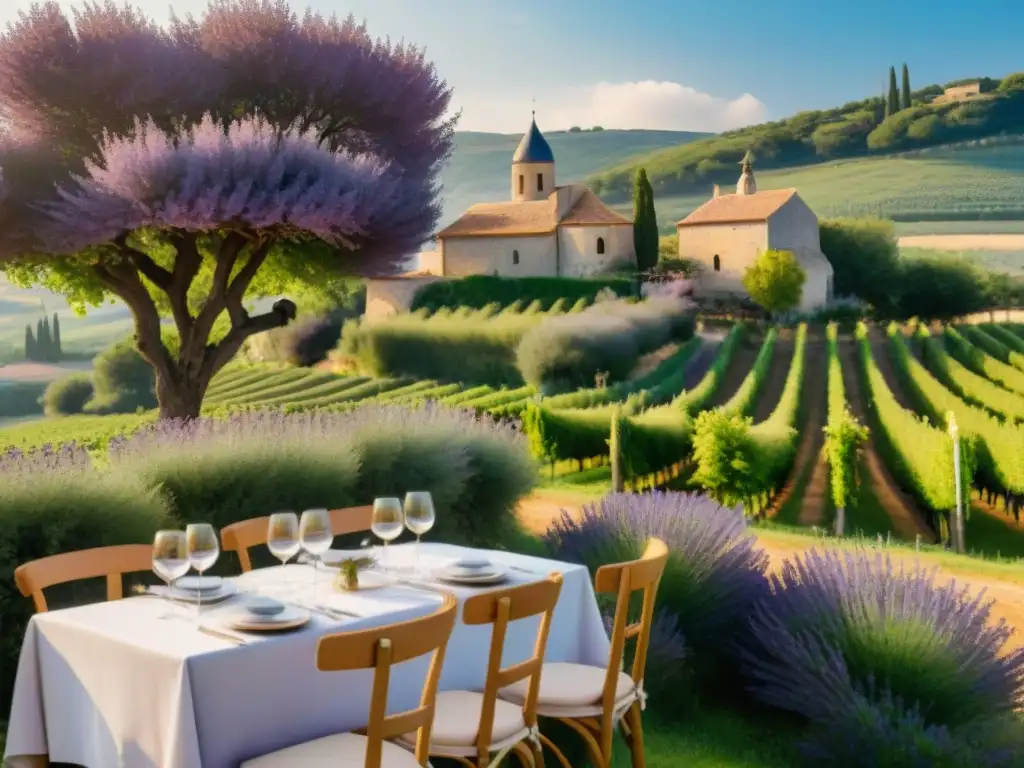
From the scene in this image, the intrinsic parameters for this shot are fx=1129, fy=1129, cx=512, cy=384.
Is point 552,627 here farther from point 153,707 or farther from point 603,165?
point 603,165

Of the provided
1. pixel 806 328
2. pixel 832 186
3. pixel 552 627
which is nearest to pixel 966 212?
pixel 832 186

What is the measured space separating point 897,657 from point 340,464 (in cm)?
213

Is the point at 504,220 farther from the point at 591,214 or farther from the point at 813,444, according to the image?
the point at 813,444

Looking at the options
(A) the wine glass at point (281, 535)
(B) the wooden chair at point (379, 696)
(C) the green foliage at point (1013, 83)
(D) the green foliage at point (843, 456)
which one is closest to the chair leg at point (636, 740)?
(B) the wooden chair at point (379, 696)

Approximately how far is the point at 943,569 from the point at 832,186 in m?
9.98

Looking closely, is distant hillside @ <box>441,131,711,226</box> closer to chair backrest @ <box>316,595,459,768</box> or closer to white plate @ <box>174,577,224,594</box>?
white plate @ <box>174,577,224,594</box>

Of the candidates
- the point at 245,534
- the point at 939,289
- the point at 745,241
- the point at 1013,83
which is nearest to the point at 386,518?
the point at 245,534

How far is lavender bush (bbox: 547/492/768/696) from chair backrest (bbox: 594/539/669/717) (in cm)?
89

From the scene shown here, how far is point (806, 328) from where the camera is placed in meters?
13.9

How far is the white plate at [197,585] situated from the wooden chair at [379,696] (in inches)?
17.5

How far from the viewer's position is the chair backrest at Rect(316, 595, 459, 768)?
6.16 ft

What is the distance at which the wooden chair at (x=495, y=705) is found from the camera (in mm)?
2201

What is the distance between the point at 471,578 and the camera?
8.77ft

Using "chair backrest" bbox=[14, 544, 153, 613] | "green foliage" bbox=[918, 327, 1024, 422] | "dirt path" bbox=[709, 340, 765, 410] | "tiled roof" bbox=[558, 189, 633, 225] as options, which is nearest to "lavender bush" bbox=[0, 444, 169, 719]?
"chair backrest" bbox=[14, 544, 153, 613]
